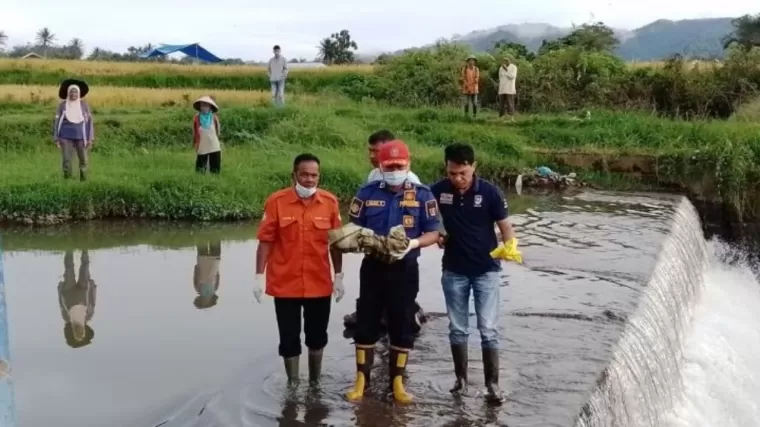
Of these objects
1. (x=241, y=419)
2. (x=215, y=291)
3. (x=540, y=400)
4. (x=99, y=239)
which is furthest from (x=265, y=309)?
(x=99, y=239)

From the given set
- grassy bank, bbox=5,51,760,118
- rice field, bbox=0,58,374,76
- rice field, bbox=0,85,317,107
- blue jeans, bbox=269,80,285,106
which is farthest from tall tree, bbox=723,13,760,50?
blue jeans, bbox=269,80,285,106

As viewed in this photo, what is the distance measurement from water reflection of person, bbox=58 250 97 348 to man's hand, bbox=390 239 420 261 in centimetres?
323

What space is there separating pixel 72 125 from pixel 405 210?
8.83 metres

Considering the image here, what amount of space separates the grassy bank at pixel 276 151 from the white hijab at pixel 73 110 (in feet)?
2.92

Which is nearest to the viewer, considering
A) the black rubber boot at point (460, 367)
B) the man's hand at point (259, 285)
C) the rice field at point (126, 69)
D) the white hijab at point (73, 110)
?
the man's hand at point (259, 285)

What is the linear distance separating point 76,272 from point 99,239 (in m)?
1.80

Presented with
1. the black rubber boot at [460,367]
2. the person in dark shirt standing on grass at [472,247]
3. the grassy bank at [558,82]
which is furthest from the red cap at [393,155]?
the grassy bank at [558,82]

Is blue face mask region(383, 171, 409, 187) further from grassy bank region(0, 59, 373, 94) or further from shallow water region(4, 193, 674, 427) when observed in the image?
grassy bank region(0, 59, 373, 94)

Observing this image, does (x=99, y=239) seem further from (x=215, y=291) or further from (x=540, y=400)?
(x=540, y=400)

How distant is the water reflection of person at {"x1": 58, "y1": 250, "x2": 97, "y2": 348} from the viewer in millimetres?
7409

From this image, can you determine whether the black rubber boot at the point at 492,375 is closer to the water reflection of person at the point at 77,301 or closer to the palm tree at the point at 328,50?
the water reflection of person at the point at 77,301

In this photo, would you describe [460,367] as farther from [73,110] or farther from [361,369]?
[73,110]

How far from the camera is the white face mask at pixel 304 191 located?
5534mm

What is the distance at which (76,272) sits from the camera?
9781 millimetres
